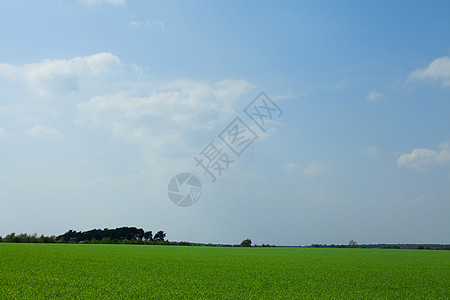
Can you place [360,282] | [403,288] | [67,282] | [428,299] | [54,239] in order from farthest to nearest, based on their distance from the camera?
[54,239] → [360,282] → [403,288] → [67,282] → [428,299]

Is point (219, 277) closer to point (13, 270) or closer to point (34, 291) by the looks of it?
point (34, 291)

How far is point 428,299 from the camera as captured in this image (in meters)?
7.41

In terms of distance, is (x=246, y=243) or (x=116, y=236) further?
(x=116, y=236)

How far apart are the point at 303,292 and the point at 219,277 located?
2706 millimetres

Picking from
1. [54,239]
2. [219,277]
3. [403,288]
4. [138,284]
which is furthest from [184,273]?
[54,239]

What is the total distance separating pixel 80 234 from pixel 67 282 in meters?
58.5

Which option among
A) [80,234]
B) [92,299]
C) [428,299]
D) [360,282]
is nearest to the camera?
[92,299]

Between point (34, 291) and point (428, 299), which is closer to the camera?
point (34, 291)

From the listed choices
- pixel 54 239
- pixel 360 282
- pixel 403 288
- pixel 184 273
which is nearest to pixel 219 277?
pixel 184 273

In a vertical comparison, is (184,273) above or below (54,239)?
below

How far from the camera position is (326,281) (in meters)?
9.52

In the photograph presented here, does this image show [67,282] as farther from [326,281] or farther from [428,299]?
[428,299]

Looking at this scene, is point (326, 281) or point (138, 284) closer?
point (138, 284)

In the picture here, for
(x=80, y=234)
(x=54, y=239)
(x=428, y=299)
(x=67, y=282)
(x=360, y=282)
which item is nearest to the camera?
(x=428, y=299)
